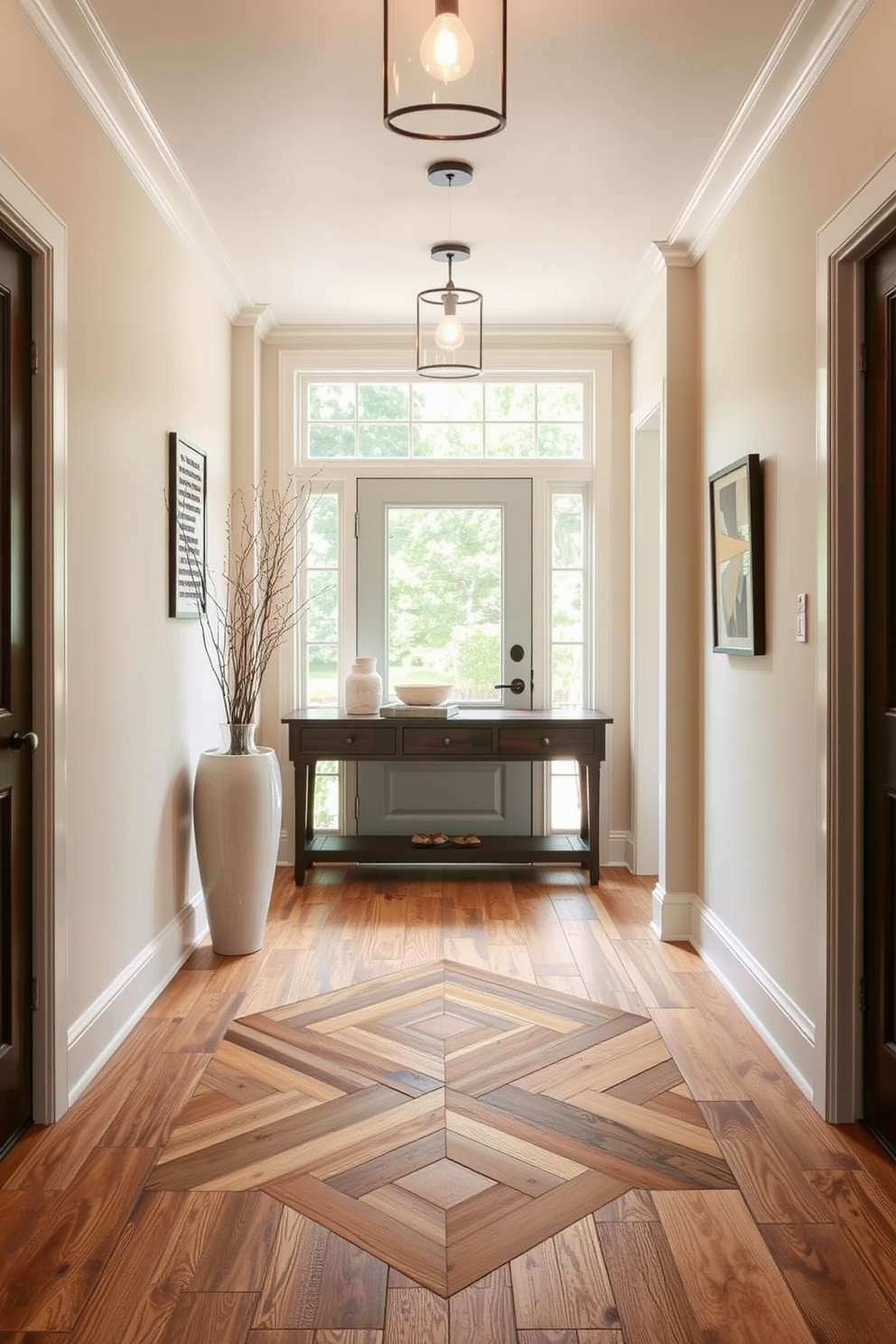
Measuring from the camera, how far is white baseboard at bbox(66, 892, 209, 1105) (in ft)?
9.29

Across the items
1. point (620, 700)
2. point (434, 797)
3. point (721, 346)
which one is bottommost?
point (434, 797)

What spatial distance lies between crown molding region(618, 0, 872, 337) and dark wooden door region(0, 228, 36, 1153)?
1947 mm

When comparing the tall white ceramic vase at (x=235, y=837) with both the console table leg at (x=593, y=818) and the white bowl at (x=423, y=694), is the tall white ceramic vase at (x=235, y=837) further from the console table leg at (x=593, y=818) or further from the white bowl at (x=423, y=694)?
the console table leg at (x=593, y=818)

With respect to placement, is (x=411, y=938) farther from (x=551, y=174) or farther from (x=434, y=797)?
(x=551, y=174)

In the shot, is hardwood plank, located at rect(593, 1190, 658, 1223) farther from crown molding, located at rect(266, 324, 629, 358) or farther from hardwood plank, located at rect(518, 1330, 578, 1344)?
crown molding, located at rect(266, 324, 629, 358)

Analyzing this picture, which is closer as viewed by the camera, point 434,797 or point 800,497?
point 800,497

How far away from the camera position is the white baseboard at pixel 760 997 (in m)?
2.85

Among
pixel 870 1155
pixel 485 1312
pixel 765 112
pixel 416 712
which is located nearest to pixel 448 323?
pixel 765 112

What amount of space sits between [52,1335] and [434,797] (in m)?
3.76

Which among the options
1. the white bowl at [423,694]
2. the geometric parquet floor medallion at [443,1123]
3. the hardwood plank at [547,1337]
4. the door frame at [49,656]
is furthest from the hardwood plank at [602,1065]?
the white bowl at [423,694]

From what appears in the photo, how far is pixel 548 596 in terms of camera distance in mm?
5527

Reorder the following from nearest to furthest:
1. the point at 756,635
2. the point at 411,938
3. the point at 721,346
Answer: the point at 756,635
the point at 721,346
the point at 411,938

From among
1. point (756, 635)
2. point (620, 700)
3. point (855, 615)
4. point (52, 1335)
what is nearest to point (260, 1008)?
point (52, 1335)

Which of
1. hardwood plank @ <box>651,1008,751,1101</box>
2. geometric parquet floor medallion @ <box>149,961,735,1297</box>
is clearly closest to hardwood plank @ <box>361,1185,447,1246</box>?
geometric parquet floor medallion @ <box>149,961,735,1297</box>
